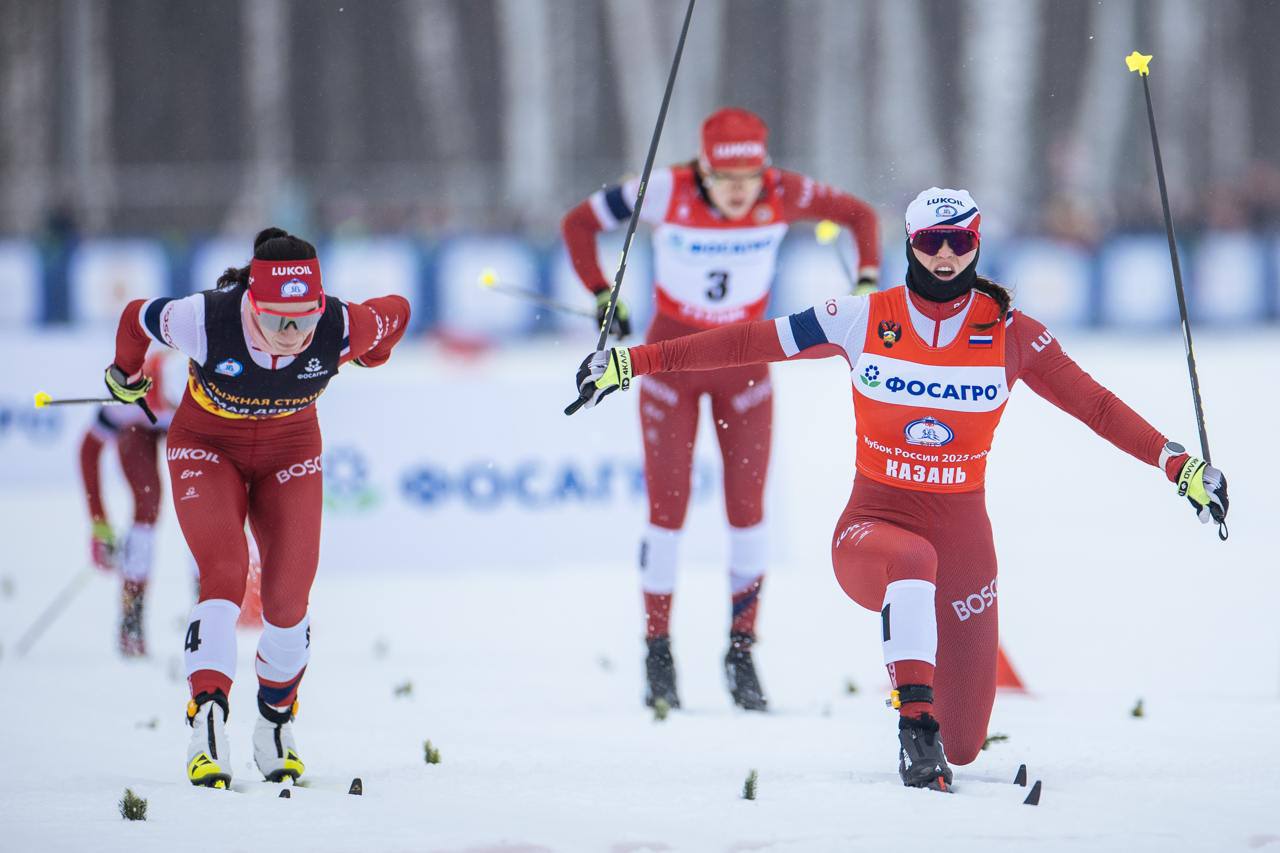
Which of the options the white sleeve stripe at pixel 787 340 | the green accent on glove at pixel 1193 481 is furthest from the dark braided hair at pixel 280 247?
the green accent on glove at pixel 1193 481

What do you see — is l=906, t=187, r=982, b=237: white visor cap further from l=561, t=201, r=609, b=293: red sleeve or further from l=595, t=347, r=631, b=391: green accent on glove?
l=561, t=201, r=609, b=293: red sleeve

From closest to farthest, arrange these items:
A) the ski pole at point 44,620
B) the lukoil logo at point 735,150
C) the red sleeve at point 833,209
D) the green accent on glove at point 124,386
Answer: the green accent on glove at point 124,386 → the lukoil logo at point 735,150 → the red sleeve at point 833,209 → the ski pole at point 44,620

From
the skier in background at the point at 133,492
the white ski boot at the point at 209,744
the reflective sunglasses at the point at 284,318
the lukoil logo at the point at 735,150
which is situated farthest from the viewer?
the skier in background at the point at 133,492

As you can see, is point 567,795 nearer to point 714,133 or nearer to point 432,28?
point 714,133

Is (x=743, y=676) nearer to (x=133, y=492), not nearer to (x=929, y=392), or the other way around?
(x=929, y=392)

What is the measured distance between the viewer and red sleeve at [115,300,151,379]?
5785 millimetres

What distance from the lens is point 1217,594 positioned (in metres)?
9.59

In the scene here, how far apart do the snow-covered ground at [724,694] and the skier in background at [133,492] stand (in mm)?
290

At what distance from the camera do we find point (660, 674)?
717cm

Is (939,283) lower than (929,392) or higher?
higher

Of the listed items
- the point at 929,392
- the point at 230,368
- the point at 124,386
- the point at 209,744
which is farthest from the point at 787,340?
the point at 124,386

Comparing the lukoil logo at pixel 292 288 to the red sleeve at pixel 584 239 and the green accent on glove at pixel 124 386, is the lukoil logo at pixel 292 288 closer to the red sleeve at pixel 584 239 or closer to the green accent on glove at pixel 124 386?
the green accent on glove at pixel 124 386

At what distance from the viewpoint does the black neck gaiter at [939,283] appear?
5.33 m

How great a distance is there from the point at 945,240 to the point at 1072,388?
0.62 meters
